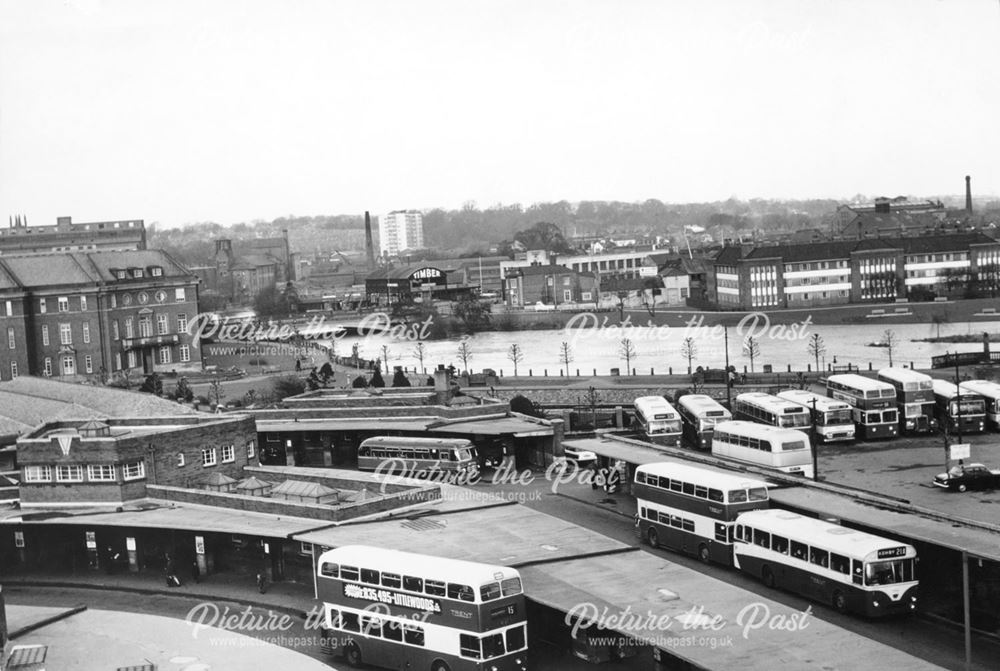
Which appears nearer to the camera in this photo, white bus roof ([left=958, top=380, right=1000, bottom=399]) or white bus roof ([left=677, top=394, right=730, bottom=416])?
white bus roof ([left=677, top=394, right=730, bottom=416])

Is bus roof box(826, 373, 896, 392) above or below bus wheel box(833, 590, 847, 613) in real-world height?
above

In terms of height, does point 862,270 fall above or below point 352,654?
above

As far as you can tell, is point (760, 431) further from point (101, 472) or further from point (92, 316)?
Answer: point (92, 316)

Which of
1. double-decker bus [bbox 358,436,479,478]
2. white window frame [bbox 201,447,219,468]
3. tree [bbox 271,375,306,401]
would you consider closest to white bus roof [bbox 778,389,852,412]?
double-decker bus [bbox 358,436,479,478]

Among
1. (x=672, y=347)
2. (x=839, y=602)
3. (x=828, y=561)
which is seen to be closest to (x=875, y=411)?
(x=828, y=561)

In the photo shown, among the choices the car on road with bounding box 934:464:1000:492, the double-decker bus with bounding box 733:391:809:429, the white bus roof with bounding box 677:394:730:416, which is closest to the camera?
the car on road with bounding box 934:464:1000:492

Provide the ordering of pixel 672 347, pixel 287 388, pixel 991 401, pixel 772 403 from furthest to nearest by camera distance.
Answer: pixel 672 347
pixel 287 388
pixel 991 401
pixel 772 403

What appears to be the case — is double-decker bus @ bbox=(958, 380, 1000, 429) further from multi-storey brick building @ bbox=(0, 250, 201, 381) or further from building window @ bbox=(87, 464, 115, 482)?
multi-storey brick building @ bbox=(0, 250, 201, 381)

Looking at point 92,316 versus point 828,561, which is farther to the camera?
point 92,316
